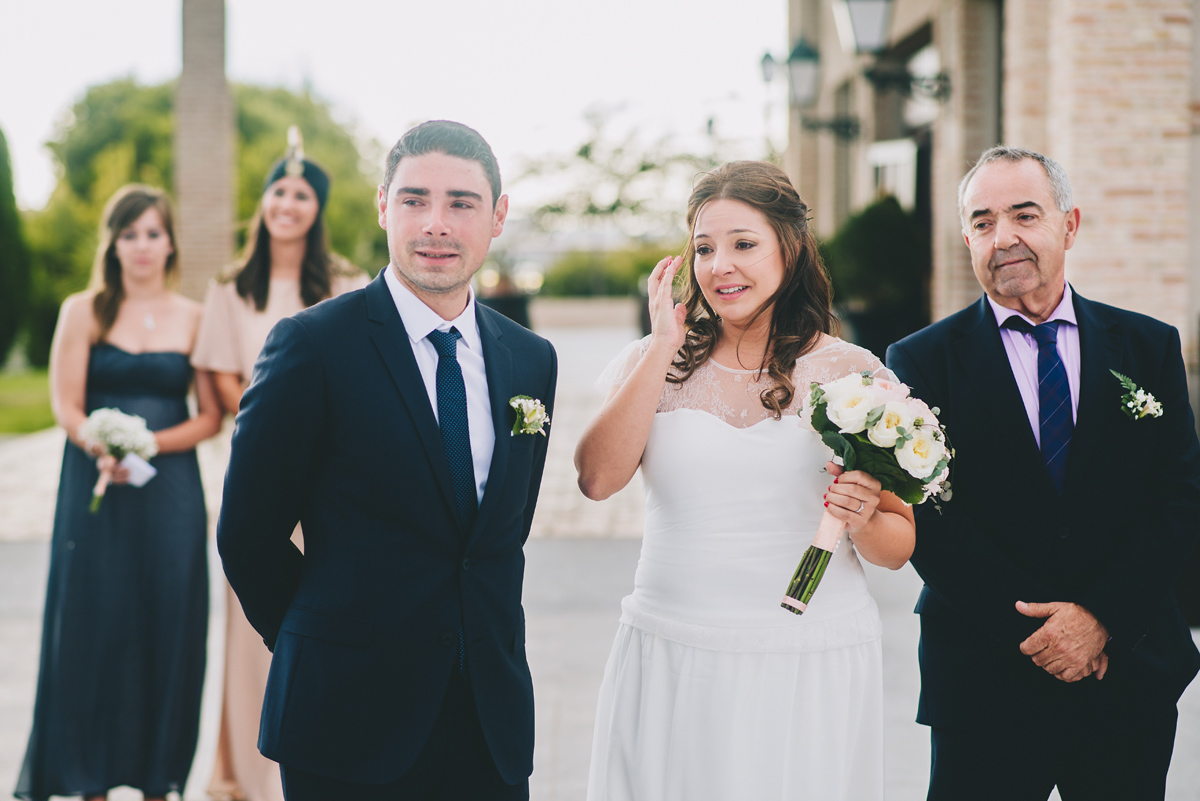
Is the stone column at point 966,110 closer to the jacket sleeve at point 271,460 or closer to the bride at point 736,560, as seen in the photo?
the bride at point 736,560

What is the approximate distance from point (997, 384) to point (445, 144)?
1571mm

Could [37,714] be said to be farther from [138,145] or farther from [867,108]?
[138,145]

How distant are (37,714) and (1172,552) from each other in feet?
12.8

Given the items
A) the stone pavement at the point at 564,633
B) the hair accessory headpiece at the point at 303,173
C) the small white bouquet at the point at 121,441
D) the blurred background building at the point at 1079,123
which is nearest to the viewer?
the small white bouquet at the point at 121,441

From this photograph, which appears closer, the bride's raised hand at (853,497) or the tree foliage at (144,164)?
the bride's raised hand at (853,497)

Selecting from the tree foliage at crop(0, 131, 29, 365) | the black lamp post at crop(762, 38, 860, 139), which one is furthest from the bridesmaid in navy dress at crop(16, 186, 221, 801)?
the tree foliage at crop(0, 131, 29, 365)

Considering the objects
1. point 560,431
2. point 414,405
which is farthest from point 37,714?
point 560,431

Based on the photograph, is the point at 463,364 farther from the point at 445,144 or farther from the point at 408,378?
the point at 445,144

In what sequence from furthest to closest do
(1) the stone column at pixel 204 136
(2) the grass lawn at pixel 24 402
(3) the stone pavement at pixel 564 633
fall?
(2) the grass lawn at pixel 24 402 → (1) the stone column at pixel 204 136 → (3) the stone pavement at pixel 564 633

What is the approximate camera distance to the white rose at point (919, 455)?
7.66 ft

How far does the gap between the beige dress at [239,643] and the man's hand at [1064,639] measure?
2587 mm

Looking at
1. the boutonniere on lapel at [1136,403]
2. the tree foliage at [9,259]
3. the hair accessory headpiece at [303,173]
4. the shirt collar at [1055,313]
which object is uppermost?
the tree foliage at [9,259]

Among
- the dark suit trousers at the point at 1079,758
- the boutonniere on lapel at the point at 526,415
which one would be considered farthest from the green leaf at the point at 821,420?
the dark suit trousers at the point at 1079,758

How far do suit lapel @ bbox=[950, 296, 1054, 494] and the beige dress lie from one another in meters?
2.27
